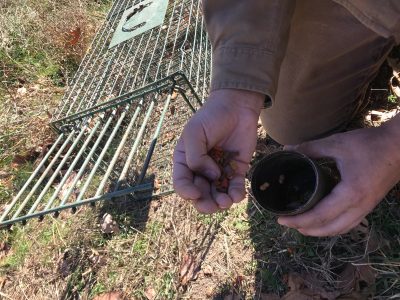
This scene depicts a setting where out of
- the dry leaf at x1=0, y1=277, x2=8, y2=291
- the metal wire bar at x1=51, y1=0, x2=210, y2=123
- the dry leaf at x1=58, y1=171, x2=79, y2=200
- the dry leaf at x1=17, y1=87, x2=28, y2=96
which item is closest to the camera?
the dry leaf at x1=0, y1=277, x2=8, y2=291

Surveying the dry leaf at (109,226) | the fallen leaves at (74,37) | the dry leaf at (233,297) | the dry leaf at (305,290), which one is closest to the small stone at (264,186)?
the dry leaf at (305,290)

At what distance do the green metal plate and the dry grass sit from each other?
899 mm

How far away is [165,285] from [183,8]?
5.82ft

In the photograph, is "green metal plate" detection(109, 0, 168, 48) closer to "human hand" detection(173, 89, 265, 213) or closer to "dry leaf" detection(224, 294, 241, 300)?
"human hand" detection(173, 89, 265, 213)

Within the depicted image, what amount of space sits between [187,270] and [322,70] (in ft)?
3.70

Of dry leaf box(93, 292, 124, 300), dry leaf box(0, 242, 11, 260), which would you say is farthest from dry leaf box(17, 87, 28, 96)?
dry leaf box(93, 292, 124, 300)

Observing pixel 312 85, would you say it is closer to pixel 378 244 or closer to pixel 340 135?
pixel 340 135

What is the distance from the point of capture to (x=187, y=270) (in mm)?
2217

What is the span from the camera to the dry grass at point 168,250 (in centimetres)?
188

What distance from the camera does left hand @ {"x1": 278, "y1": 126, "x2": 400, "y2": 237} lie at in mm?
1320

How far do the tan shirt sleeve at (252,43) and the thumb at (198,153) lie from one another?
181 mm

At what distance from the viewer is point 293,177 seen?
150 centimetres

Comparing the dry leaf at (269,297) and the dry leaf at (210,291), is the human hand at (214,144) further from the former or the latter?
the dry leaf at (210,291)

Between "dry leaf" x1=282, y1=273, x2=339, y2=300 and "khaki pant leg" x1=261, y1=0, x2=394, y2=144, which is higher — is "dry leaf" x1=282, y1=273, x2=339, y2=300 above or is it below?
below
